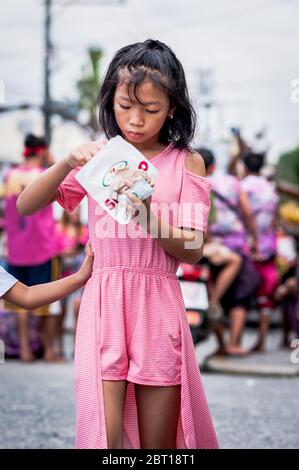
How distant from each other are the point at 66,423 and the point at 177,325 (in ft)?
8.65

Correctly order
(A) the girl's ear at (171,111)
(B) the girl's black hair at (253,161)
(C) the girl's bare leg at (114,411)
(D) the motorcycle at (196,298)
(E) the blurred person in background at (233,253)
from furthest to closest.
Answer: (B) the girl's black hair at (253,161), (E) the blurred person in background at (233,253), (D) the motorcycle at (196,298), (A) the girl's ear at (171,111), (C) the girl's bare leg at (114,411)

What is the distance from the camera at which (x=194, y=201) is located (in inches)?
119

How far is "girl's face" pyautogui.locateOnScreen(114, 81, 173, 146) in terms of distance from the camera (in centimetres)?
294

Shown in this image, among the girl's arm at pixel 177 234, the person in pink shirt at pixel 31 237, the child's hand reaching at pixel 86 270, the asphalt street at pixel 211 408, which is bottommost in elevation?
the asphalt street at pixel 211 408

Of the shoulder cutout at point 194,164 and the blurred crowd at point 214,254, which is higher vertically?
the shoulder cutout at point 194,164

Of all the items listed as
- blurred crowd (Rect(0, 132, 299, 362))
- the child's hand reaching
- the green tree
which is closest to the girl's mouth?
the child's hand reaching

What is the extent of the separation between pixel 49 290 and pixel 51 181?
370 mm

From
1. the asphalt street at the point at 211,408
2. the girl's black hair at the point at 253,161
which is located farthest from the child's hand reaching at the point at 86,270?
the girl's black hair at the point at 253,161

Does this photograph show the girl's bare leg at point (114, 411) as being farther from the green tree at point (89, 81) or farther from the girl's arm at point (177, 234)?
the green tree at point (89, 81)

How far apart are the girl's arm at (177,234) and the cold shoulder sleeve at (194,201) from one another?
0.08 ft

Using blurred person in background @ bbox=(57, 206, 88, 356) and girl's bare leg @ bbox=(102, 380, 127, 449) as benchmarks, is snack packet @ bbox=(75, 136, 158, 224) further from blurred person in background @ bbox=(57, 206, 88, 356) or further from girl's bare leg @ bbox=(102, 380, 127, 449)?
blurred person in background @ bbox=(57, 206, 88, 356)

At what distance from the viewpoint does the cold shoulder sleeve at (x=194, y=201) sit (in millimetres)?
2988
